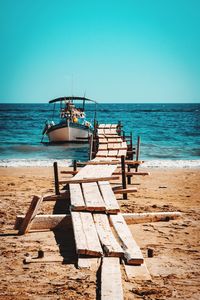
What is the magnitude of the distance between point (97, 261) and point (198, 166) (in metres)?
16.8

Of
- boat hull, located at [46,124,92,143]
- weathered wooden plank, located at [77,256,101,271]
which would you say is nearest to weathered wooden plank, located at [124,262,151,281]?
weathered wooden plank, located at [77,256,101,271]

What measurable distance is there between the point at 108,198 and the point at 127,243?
2.54 meters

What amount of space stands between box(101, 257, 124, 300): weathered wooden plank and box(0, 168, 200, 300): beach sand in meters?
0.22

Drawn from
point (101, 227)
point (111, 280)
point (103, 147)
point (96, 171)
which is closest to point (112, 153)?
point (103, 147)

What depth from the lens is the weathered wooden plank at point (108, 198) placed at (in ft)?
28.8

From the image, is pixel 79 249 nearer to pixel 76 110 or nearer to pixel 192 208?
pixel 192 208

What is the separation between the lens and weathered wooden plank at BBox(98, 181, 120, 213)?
877 cm

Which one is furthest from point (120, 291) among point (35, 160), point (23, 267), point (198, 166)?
point (35, 160)

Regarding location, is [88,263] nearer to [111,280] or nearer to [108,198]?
[111,280]

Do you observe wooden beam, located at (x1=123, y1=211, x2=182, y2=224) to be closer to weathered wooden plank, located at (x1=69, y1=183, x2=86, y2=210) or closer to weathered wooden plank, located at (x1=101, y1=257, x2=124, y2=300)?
weathered wooden plank, located at (x1=69, y1=183, x2=86, y2=210)

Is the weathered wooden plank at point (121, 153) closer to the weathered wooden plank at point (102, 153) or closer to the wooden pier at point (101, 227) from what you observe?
the weathered wooden plank at point (102, 153)

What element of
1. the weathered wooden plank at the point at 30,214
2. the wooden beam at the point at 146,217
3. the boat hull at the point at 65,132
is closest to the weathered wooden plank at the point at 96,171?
the wooden beam at the point at 146,217

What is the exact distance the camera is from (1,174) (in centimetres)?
1900

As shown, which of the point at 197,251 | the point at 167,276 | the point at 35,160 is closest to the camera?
the point at 167,276
